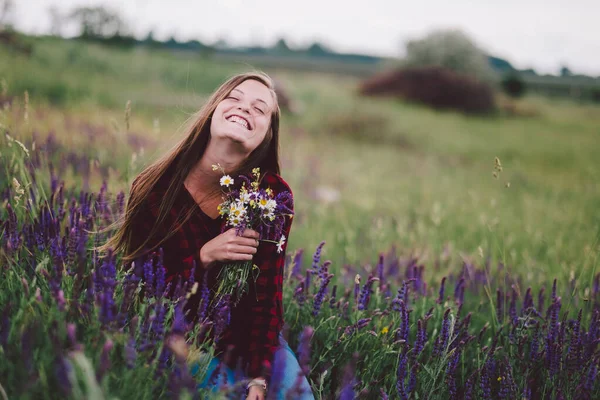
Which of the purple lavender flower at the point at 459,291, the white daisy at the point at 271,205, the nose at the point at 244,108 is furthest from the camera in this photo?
the purple lavender flower at the point at 459,291

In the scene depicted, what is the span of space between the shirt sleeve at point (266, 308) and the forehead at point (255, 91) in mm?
484

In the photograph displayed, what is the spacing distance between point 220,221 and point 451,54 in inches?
1068

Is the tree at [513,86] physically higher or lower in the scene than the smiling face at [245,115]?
higher

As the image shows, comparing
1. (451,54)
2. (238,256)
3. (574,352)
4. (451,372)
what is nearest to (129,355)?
(238,256)

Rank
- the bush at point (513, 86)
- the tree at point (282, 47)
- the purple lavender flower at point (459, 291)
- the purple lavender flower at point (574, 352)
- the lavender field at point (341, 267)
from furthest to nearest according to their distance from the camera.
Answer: the tree at point (282, 47) < the bush at point (513, 86) < the purple lavender flower at point (459, 291) < the purple lavender flower at point (574, 352) < the lavender field at point (341, 267)

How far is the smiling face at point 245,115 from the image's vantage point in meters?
1.95

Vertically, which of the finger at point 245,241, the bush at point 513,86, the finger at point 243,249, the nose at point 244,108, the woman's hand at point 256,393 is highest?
the bush at point 513,86

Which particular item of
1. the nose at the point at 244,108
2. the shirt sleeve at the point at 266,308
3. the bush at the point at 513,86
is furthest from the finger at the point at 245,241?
the bush at the point at 513,86

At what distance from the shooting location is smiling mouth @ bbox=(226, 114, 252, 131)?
198cm

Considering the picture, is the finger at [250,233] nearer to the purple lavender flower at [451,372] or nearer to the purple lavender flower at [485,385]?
the purple lavender flower at [451,372]

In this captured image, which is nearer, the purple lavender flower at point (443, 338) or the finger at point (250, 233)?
the finger at point (250, 233)

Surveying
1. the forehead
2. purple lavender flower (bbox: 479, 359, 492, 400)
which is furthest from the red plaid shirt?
purple lavender flower (bbox: 479, 359, 492, 400)

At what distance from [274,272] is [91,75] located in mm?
11140

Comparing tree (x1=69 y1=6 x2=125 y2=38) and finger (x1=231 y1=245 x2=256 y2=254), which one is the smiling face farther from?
A: tree (x1=69 y1=6 x2=125 y2=38)
